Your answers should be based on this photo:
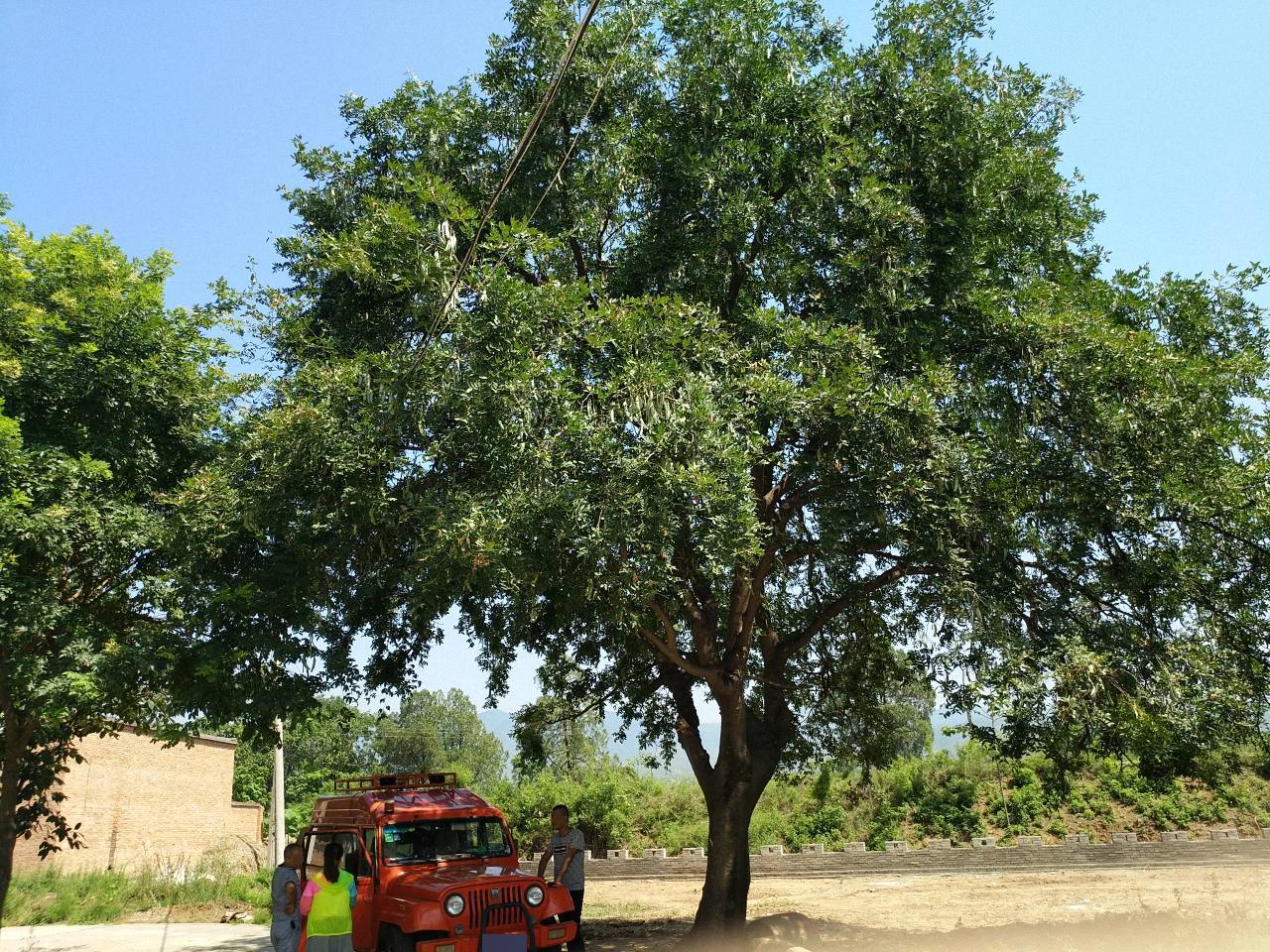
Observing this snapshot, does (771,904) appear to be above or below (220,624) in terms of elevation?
below

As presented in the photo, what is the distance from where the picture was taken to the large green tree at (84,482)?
11562 millimetres

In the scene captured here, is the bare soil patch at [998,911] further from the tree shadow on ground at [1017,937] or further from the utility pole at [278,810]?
the utility pole at [278,810]

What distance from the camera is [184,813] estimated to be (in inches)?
1284

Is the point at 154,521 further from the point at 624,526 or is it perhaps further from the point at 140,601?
the point at 624,526

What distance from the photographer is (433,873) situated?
10.4 metres

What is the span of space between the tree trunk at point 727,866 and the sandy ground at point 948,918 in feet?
1.72

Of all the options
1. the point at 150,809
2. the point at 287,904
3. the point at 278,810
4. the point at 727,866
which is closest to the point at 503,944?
the point at 287,904

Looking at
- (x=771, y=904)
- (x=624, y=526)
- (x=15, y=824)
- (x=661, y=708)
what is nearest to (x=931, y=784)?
(x=771, y=904)

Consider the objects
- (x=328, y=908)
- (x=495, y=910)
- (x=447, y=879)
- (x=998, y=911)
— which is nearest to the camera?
(x=328, y=908)

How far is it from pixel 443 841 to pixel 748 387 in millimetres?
6896

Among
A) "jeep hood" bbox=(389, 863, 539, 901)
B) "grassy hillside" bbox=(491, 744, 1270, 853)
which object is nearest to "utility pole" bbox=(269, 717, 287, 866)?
"grassy hillside" bbox=(491, 744, 1270, 853)

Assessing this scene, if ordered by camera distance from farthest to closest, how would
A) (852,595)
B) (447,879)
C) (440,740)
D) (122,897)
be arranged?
(440,740), (122,897), (852,595), (447,879)

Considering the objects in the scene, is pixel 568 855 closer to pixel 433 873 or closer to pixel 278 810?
pixel 433 873

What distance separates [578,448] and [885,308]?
481 cm
